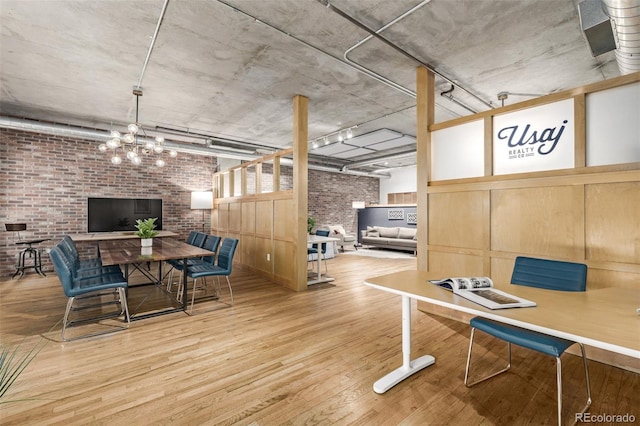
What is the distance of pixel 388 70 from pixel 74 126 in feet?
20.4

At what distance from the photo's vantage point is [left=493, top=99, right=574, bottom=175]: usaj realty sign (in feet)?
8.66

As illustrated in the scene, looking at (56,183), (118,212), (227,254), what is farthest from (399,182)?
(56,183)

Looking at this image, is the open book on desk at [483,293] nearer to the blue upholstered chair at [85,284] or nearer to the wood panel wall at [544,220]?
the wood panel wall at [544,220]

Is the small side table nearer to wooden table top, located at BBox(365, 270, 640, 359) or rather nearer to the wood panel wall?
wooden table top, located at BBox(365, 270, 640, 359)

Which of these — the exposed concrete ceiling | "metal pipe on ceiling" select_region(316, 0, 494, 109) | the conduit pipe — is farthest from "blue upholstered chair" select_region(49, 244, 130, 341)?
"metal pipe on ceiling" select_region(316, 0, 494, 109)

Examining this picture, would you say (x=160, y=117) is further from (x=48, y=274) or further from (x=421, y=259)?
(x=421, y=259)

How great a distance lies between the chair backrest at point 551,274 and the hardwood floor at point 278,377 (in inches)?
28.6

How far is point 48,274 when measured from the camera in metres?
5.58

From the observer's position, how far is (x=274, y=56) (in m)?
3.50

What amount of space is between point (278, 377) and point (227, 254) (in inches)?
81.0

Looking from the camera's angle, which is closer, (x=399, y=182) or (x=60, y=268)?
(x=60, y=268)

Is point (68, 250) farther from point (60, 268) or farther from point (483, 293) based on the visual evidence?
point (483, 293)

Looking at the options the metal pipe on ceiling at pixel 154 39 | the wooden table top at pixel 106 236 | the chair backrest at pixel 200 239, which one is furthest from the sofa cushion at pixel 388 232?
the metal pipe on ceiling at pixel 154 39

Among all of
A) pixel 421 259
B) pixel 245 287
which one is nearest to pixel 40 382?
pixel 245 287
